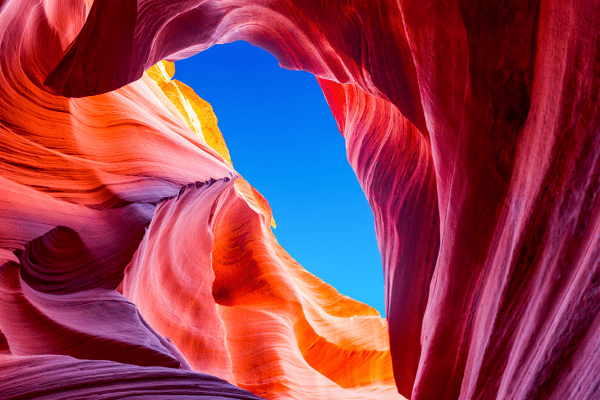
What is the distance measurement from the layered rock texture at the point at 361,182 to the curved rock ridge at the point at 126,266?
3cm

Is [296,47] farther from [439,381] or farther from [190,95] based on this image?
[190,95]

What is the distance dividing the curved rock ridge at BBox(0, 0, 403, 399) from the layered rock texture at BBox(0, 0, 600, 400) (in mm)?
26

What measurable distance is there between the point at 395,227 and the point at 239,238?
5.33 m

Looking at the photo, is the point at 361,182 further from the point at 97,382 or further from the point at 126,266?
the point at 97,382

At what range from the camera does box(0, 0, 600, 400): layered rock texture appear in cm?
206

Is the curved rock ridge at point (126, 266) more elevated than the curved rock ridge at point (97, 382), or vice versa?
the curved rock ridge at point (126, 266)

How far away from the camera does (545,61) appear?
7.70ft

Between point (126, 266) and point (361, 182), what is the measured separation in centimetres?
419

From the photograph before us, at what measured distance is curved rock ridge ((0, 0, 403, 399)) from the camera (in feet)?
10.3

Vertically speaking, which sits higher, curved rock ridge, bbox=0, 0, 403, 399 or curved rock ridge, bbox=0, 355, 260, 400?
curved rock ridge, bbox=0, 0, 403, 399

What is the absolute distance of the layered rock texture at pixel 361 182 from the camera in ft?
6.76

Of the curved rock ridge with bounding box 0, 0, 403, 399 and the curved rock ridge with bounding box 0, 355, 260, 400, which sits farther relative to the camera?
the curved rock ridge with bounding box 0, 0, 403, 399

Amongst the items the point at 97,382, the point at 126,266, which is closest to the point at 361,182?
the point at 126,266

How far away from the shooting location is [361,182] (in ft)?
23.8
